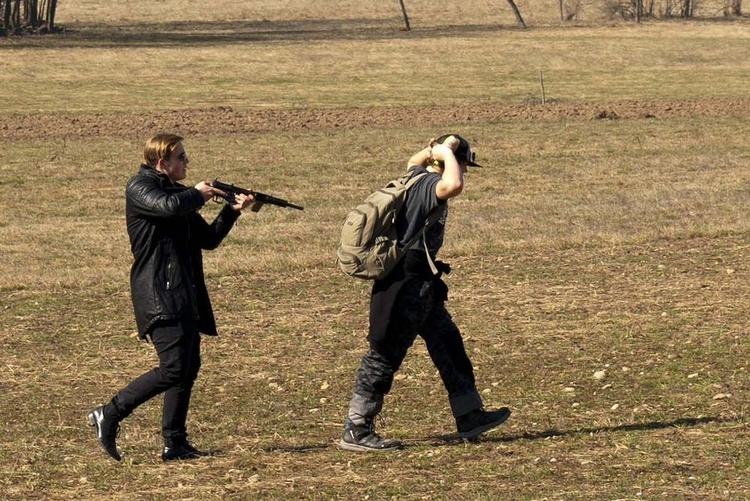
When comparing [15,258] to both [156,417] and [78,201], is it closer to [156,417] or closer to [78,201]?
[78,201]

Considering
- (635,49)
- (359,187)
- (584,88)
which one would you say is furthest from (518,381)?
(635,49)

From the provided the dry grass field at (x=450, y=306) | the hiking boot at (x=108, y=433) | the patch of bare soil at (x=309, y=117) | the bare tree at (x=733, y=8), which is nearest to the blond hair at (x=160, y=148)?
the hiking boot at (x=108, y=433)

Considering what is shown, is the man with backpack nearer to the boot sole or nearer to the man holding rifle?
the boot sole

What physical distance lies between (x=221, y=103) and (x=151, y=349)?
28.6 m

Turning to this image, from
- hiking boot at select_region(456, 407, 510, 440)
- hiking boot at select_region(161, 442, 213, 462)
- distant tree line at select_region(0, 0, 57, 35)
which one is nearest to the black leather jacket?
hiking boot at select_region(161, 442, 213, 462)

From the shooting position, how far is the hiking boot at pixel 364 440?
786 centimetres

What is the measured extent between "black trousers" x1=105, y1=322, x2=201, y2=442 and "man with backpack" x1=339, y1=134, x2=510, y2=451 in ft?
3.11

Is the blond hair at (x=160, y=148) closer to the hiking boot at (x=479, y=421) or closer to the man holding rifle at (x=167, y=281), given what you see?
the man holding rifle at (x=167, y=281)

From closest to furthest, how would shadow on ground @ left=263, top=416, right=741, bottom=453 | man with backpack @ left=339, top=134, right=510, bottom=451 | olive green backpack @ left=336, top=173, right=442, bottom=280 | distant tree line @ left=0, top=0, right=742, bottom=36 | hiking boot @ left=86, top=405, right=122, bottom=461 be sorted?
olive green backpack @ left=336, top=173, right=442, bottom=280 → man with backpack @ left=339, top=134, right=510, bottom=451 → hiking boot @ left=86, top=405, right=122, bottom=461 → shadow on ground @ left=263, top=416, right=741, bottom=453 → distant tree line @ left=0, top=0, right=742, bottom=36

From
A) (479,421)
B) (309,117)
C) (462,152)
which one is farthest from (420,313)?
(309,117)

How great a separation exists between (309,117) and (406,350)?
80.2 feet

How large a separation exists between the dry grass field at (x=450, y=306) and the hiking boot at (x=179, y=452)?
0.19 ft

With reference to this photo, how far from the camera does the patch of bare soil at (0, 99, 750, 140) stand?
98.6 feet

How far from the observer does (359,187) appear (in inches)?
847
